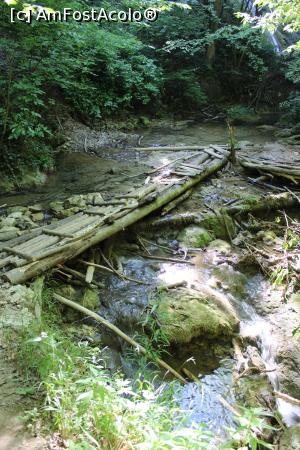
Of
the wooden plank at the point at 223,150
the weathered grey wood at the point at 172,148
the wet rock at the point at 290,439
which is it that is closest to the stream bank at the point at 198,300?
the wet rock at the point at 290,439

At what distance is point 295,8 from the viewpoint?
5.70 metres

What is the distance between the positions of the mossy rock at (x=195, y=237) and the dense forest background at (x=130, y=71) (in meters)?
3.72

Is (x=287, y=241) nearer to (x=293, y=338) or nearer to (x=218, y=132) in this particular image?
(x=293, y=338)

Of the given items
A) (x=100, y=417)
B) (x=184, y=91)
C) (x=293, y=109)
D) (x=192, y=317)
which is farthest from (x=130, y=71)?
(x=100, y=417)

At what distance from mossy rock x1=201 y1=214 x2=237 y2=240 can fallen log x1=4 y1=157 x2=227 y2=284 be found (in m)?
0.86

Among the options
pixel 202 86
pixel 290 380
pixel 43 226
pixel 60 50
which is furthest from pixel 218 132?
pixel 290 380

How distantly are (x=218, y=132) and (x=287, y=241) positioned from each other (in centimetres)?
760

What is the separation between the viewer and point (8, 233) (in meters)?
5.51

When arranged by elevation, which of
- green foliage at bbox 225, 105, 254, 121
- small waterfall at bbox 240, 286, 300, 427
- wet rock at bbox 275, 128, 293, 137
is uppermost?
green foliage at bbox 225, 105, 254, 121

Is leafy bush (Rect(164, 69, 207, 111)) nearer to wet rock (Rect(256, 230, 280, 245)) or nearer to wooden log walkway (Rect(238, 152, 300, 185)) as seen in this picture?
wooden log walkway (Rect(238, 152, 300, 185))

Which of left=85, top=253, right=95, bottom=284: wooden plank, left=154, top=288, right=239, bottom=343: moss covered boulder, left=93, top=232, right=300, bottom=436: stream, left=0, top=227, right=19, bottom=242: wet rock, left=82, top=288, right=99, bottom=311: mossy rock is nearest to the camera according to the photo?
left=93, top=232, right=300, bottom=436: stream

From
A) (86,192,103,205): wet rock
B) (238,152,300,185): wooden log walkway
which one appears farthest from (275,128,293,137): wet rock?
(86,192,103,205): wet rock

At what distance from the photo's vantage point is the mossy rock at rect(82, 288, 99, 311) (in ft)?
15.4

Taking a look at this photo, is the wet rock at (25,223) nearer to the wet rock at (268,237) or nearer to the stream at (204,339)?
the stream at (204,339)
